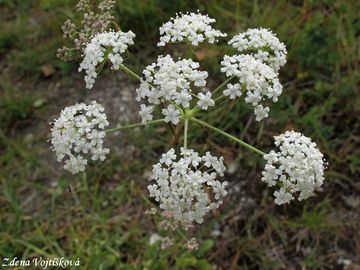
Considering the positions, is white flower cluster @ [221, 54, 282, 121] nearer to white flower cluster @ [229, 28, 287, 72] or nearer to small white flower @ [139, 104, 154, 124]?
white flower cluster @ [229, 28, 287, 72]

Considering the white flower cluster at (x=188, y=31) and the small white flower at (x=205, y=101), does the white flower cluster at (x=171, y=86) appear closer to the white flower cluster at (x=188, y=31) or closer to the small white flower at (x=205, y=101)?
the small white flower at (x=205, y=101)

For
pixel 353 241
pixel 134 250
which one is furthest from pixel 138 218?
pixel 353 241

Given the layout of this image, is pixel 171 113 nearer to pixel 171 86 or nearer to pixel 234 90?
pixel 171 86

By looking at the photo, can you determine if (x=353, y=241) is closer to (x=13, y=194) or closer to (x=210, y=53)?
(x=210, y=53)

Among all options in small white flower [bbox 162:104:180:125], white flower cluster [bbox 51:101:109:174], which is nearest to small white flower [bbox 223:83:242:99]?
small white flower [bbox 162:104:180:125]

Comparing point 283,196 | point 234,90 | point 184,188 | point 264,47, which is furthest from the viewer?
point 264,47

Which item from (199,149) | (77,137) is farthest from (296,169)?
(199,149)

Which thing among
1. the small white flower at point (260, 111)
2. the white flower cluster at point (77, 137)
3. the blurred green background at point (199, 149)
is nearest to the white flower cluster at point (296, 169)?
the small white flower at point (260, 111)
